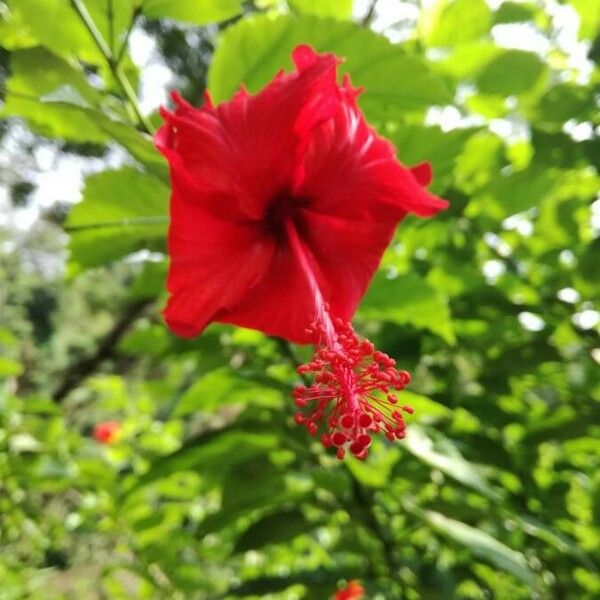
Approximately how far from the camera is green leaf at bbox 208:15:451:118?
0.49m

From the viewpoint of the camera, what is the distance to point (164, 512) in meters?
0.98

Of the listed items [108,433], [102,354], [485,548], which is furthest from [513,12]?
[102,354]

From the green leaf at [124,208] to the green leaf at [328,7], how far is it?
0.22 meters

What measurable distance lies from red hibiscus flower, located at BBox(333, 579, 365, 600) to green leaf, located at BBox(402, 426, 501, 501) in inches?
7.1

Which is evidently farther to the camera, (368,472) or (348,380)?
(368,472)

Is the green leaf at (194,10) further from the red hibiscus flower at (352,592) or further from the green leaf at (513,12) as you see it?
the red hibiscus flower at (352,592)

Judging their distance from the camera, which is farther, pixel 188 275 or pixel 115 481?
pixel 115 481

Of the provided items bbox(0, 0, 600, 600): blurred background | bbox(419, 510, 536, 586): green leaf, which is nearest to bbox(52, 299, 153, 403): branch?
bbox(0, 0, 600, 600): blurred background

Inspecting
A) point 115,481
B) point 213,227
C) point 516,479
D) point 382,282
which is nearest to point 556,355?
point 516,479

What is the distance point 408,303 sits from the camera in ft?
1.89

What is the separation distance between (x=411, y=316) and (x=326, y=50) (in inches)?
9.0

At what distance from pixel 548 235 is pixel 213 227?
0.61 metres

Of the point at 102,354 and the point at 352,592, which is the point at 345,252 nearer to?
the point at 352,592

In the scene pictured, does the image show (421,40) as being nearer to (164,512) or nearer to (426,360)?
(426,360)
